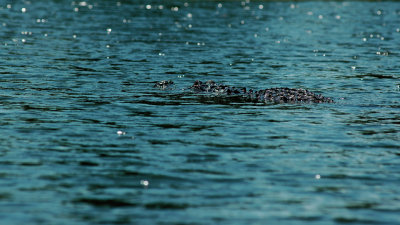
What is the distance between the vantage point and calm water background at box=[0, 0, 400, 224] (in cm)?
1415

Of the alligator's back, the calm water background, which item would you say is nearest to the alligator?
the alligator's back

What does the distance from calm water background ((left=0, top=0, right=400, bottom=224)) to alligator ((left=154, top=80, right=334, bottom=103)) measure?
106cm

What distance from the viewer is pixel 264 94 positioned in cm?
2955

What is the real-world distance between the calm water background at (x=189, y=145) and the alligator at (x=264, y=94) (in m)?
1.06

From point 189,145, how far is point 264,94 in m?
10.3

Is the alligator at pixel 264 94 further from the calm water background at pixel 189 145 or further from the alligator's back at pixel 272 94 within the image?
the calm water background at pixel 189 145

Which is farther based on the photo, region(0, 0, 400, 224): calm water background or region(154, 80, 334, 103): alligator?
region(154, 80, 334, 103): alligator

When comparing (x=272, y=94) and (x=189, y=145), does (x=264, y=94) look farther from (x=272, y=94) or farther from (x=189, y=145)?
(x=189, y=145)

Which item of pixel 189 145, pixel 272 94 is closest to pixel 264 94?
pixel 272 94

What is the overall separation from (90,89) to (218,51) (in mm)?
22987

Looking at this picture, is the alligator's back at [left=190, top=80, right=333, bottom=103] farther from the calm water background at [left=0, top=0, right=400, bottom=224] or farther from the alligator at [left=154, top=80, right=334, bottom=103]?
the calm water background at [left=0, top=0, right=400, bottom=224]

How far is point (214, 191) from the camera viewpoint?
50.1ft

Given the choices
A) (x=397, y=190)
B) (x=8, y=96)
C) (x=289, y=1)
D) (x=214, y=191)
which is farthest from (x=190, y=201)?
(x=289, y=1)

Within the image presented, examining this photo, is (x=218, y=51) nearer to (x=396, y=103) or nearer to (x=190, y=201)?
(x=396, y=103)
